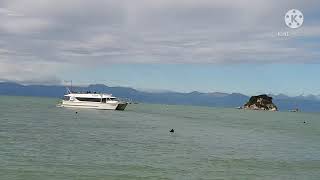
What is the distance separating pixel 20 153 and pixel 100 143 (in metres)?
16.3

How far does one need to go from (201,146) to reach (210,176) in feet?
90.8

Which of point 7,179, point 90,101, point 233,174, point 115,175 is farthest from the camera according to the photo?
point 90,101

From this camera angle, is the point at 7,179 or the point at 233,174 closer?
the point at 7,179

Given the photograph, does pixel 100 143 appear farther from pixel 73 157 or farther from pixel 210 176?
pixel 210 176

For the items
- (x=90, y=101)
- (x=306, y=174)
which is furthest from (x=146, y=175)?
(x=90, y=101)

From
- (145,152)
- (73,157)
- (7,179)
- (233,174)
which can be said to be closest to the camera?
(7,179)

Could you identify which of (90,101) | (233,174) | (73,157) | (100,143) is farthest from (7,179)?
(90,101)

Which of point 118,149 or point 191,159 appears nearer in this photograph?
point 191,159

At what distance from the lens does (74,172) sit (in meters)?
41.6

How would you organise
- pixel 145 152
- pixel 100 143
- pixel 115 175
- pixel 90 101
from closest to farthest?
1. pixel 115 175
2. pixel 145 152
3. pixel 100 143
4. pixel 90 101

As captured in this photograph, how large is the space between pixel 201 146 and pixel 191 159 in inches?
665

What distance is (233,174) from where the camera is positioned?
1750 inches

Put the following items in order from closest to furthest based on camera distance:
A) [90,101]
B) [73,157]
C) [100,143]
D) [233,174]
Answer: [233,174], [73,157], [100,143], [90,101]

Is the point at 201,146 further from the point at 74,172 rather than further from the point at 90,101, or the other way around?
the point at 90,101
